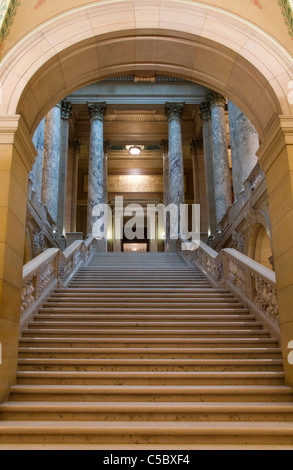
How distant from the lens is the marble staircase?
349 centimetres

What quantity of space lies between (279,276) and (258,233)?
6781 millimetres

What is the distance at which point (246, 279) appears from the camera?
734 centimetres

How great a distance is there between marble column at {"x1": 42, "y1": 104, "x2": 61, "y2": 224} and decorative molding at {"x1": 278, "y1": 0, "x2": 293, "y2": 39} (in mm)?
11570

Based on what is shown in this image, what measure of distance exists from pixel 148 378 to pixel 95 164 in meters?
12.6

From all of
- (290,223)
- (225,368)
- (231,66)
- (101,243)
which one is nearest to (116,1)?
(231,66)

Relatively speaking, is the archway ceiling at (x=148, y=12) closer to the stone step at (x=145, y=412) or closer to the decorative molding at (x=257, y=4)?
the decorative molding at (x=257, y=4)

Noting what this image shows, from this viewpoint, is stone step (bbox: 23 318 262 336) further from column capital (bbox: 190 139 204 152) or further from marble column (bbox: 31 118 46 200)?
column capital (bbox: 190 139 204 152)

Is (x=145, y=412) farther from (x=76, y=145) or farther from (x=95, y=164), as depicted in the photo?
(x=76, y=145)

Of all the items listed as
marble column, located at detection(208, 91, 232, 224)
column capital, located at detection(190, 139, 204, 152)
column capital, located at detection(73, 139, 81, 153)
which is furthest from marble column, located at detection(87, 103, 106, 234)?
column capital, located at detection(190, 139, 204, 152)

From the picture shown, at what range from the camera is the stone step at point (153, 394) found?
427 cm

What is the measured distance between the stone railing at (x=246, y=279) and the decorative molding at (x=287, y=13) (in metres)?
3.31

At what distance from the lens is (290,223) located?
173 inches

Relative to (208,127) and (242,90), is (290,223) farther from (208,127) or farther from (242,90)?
(208,127)

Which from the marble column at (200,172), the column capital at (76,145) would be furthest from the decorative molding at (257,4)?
the column capital at (76,145)
